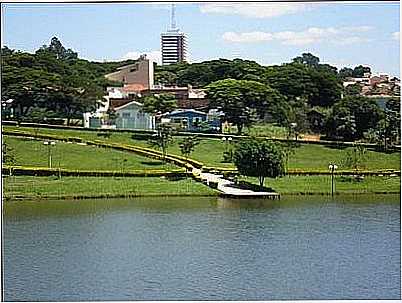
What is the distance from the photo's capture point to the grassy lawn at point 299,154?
5527mm

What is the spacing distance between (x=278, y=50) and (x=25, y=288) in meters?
2.19

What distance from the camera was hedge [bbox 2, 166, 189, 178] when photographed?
18.3 feet

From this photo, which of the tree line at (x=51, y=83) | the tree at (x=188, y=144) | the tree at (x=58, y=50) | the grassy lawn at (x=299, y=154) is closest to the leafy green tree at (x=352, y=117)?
the grassy lawn at (x=299, y=154)

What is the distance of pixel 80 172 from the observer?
565 centimetres

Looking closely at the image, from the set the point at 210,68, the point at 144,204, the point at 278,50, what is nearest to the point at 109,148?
the point at 144,204

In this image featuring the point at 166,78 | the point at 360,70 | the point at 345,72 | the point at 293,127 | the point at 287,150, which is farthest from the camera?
the point at 287,150

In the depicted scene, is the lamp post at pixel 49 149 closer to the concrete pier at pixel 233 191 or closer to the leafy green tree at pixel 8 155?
the leafy green tree at pixel 8 155

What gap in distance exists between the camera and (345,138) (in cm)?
552

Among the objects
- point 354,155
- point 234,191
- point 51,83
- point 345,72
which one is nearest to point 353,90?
point 345,72

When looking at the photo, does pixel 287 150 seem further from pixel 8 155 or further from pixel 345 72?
pixel 8 155

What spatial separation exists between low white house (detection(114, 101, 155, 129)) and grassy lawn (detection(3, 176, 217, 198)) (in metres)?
0.39

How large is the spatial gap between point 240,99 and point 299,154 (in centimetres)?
60

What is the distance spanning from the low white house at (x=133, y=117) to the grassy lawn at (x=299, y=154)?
0.09 metres

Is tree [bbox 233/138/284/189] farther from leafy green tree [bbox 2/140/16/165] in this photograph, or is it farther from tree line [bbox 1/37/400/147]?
leafy green tree [bbox 2/140/16/165]
